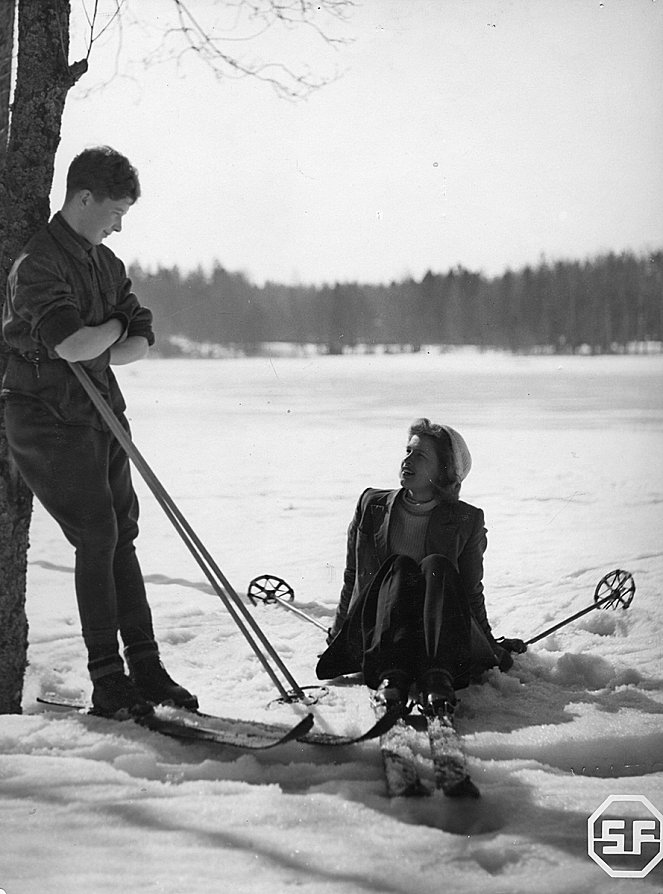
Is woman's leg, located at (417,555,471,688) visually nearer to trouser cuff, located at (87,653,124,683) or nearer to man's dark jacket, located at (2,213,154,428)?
trouser cuff, located at (87,653,124,683)

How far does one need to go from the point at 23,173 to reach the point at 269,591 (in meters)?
1.95

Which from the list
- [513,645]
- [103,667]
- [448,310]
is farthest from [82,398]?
[448,310]

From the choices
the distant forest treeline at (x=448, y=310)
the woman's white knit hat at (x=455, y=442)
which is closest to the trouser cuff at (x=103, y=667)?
the woman's white knit hat at (x=455, y=442)

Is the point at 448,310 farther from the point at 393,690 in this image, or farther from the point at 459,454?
the point at 393,690

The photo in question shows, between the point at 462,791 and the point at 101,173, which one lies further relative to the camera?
the point at 101,173

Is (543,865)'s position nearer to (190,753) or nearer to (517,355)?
(190,753)

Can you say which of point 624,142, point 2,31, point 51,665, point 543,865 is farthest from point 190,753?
point 624,142

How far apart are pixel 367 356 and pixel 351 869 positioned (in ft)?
10.2

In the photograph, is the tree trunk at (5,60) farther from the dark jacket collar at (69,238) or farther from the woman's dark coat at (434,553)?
the woman's dark coat at (434,553)

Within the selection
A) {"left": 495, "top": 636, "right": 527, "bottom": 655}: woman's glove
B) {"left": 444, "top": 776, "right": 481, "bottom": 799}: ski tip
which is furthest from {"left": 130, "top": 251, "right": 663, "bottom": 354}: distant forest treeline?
{"left": 444, "top": 776, "right": 481, "bottom": 799}: ski tip

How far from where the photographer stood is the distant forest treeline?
432cm

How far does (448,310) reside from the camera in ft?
15.6

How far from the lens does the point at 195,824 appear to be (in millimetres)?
1915

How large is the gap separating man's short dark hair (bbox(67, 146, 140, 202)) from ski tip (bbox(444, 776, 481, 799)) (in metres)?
1.70
